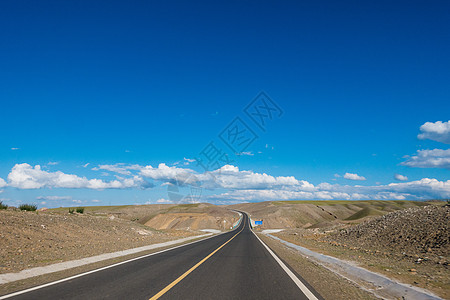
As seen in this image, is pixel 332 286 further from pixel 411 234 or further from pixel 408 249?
pixel 411 234

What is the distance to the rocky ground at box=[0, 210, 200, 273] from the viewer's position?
46.9 feet

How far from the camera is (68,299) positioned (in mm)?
7055

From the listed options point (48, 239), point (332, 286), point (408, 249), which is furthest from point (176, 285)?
point (408, 249)

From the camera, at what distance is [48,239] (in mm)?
20141

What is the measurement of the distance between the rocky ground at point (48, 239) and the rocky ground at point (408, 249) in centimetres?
1488

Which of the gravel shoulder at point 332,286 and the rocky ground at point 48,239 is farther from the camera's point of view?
the rocky ground at point 48,239

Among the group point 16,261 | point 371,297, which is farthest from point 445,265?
point 16,261

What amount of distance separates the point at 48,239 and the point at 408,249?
24.5 metres

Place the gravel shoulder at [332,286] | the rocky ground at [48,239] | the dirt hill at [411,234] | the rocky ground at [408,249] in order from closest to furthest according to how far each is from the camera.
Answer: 1. the gravel shoulder at [332,286]
2. the rocky ground at [408,249]
3. the rocky ground at [48,239]
4. the dirt hill at [411,234]

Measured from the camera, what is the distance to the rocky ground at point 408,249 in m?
11.0

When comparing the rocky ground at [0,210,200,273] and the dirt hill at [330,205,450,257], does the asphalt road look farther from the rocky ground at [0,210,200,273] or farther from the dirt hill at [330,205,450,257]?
the dirt hill at [330,205,450,257]

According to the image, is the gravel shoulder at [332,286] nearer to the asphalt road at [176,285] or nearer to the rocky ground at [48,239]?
the asphalt road at [176,285]

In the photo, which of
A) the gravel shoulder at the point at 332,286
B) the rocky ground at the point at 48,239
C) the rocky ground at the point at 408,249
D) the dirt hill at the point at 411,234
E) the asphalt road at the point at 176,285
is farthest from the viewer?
the dirt hill at the point at 411,234

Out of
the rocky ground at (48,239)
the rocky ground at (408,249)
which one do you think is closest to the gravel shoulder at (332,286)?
the rocky ground at (408,249)
